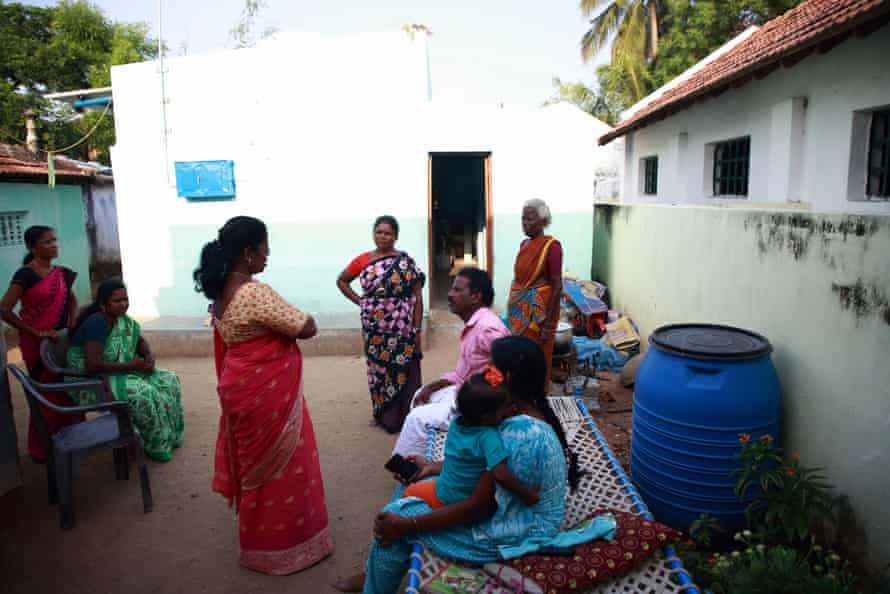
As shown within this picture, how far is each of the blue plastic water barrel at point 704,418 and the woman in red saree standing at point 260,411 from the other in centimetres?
185

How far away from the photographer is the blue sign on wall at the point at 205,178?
Result: 7691 mm

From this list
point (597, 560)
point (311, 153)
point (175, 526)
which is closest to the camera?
point (597, 560)

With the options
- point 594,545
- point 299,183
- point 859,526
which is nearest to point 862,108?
point 859,526

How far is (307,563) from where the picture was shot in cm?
295

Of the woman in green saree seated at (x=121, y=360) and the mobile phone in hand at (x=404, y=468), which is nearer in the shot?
the mobile phone in hand at (x=404, y=468)

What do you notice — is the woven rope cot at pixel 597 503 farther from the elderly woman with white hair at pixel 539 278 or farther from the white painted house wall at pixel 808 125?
the white painted house wall at pixel 808 125

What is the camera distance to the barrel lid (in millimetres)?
3051

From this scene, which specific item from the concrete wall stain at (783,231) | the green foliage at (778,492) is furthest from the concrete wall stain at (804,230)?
the green foliage at (778,492)

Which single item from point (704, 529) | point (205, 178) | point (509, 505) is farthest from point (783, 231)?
point (205, 178)

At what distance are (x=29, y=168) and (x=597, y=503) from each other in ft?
31.6

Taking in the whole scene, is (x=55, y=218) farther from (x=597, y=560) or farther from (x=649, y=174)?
(x=597, y=560)

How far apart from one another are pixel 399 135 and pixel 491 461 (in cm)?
632

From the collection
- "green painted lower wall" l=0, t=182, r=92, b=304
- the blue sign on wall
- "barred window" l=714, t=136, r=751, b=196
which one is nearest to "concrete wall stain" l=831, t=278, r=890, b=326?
"barred window" l=714, t=136, r=751, b=196

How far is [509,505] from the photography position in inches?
80.5
